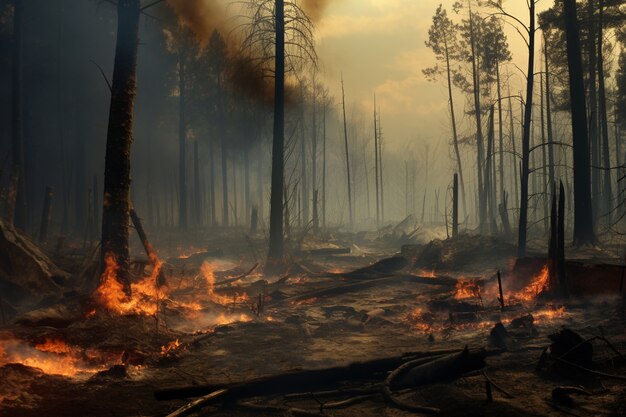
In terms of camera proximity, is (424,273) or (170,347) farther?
(424,273)

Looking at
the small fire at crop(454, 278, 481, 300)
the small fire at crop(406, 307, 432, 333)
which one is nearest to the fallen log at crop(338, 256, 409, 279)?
the small fire at crop(454, 278, 481, 300)

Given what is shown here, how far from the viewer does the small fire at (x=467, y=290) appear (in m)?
10.7

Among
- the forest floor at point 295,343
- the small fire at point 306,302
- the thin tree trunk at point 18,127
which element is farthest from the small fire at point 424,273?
the thin tree trunk at point 18,127

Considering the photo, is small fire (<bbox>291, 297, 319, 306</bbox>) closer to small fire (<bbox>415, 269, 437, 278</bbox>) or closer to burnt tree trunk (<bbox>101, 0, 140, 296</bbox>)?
burnt tree trunk (<bbox>101, 0, 140, 296</bbox>)

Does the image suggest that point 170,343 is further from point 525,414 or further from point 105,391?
→ point 525,414

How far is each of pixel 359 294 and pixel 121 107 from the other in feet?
23.7

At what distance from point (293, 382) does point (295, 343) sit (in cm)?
255

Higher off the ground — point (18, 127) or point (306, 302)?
point (18, 127)

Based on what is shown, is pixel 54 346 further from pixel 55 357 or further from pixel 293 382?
pixel 293 382

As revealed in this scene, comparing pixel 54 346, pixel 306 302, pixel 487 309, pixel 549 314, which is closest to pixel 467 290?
pixel 487 309

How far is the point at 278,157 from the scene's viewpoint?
16531mm

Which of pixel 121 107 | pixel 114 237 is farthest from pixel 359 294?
pixel 121 107

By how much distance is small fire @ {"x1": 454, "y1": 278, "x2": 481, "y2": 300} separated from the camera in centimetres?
1074

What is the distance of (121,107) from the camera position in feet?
28.9
